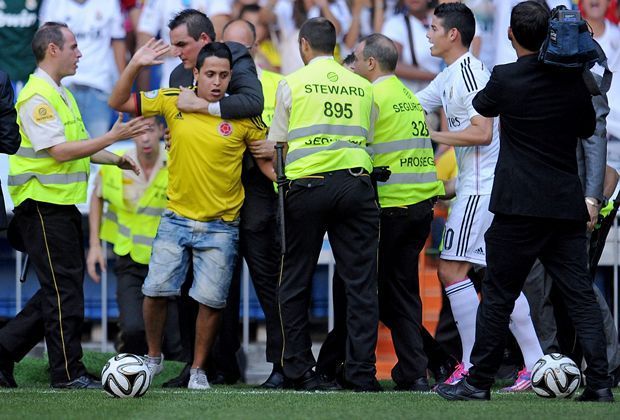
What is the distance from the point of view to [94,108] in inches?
410

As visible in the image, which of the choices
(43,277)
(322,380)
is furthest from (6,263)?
(322,380)

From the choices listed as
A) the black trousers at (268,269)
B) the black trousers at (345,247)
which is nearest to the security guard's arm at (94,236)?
the black trousers at (268,269)

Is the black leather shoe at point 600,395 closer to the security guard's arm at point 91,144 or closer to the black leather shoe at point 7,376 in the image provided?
the security guard's arm at point 91,144

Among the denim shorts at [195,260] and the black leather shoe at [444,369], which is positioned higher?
the denim shorts at [195,260]

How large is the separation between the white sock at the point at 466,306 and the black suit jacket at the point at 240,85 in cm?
157

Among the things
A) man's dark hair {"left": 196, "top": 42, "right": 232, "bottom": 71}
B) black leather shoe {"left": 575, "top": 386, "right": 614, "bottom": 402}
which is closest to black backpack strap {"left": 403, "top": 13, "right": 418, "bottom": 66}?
man's dark hair {"left": 196, "top": 42, "right": 232, "bottom": 71}

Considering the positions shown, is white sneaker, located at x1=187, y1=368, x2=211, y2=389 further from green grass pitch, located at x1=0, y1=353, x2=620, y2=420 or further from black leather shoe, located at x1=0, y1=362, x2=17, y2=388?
black leather shoe, located at x1=0, y1=362, x2=17, y2=388

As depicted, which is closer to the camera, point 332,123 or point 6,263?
point 332,123

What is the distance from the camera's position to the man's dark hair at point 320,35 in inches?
292

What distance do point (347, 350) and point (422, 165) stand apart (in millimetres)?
1192

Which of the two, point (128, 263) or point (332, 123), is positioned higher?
point (332, 123)

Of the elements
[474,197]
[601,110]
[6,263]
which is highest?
[601,110]

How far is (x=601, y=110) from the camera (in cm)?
754

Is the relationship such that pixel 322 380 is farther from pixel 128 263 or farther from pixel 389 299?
pixel 128 263
